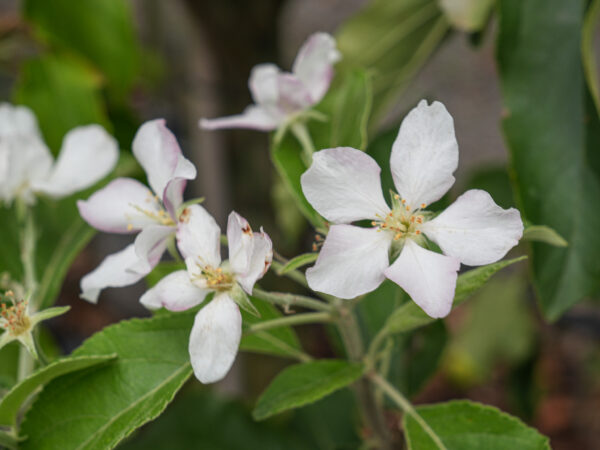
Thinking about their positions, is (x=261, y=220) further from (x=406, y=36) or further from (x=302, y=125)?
(x=302, y=125)

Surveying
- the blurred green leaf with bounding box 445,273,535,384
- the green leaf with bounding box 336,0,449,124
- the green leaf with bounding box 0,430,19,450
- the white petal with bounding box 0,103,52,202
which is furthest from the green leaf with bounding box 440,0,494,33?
the blurred green leaf with bounding box 445,273,535,384

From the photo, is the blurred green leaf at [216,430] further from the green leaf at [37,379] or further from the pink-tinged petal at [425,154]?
the pink-tinged petal at [425,154]

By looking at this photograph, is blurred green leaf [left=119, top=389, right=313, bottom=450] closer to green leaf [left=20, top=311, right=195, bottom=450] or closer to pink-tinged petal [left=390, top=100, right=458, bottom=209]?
green leaf [left=20, top=311, right=195, bottom=450]

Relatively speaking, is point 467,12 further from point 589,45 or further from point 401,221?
point 401,221

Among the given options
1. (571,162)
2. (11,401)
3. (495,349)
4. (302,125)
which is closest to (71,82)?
(302,125)

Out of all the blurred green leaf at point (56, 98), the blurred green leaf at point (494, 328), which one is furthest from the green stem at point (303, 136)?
the blurred green leaf at point (494, 328)

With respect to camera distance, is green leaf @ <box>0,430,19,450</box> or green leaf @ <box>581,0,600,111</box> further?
green leaf @ <box>581,0,600,111</box>
